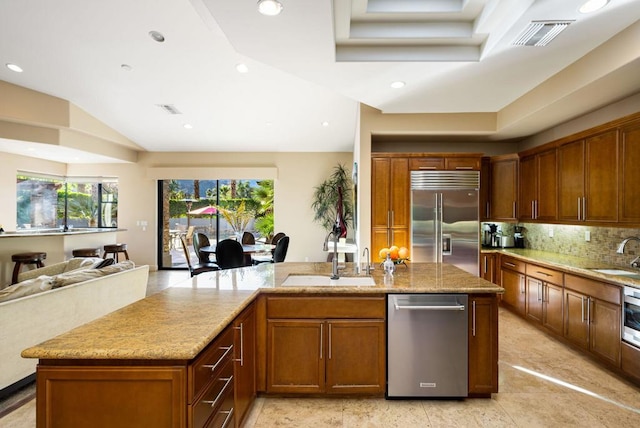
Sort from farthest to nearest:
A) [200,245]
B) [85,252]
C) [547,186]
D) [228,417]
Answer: [85,252]
[200,245]
[547,186]
[228,417]

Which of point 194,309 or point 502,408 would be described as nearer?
point 194,309

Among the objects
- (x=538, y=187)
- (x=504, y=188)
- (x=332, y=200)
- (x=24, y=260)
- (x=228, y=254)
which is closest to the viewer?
(x=538, y=187)

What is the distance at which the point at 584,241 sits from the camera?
3871 millimetres

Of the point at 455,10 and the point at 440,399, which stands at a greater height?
the point at 455,10

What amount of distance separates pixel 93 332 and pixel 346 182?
19.6ft

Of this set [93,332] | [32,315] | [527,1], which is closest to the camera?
[93,332]

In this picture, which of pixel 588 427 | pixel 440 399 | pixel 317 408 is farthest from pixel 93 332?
pixel 588 427

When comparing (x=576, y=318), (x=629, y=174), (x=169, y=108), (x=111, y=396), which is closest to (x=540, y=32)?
(x=629, y=174)

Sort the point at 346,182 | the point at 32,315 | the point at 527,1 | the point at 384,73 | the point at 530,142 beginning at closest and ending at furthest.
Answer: the point at 527,1 < the point at 32,315 < the point at 384,73 < the point at 530,142 < the point at 346,182

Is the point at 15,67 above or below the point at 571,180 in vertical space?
above

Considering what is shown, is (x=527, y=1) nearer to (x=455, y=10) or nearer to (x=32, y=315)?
(x=455, y=10)

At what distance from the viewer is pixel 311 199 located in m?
7.18

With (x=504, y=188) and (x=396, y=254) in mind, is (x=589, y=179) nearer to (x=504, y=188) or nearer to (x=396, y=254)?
(x=504, y=188)

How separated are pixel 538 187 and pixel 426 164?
146cm
